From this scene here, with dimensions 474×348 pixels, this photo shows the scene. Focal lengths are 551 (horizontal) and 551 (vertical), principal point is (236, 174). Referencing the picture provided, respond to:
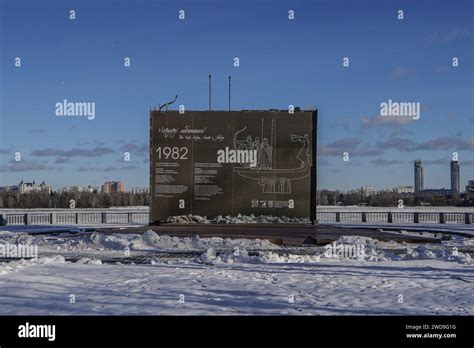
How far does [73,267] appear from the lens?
13.4 m

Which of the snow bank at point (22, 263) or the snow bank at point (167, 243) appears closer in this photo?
the snow bank at point (22, 263)

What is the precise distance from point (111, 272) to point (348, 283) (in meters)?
5.27

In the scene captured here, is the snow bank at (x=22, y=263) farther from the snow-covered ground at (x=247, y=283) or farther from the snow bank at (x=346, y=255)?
the snow bank at (x=346, y=255)

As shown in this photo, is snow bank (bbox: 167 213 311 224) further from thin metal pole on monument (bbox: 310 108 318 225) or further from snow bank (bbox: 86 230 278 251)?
snow bank (bbox: 86 230 278 251)

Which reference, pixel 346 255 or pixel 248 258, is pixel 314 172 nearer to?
pixel 346 255

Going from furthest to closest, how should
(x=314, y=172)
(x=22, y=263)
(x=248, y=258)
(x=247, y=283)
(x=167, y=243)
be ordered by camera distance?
(x=314, y=172) → (x=167, y=243) → (x=248, y=258) → (x=22, y=263) → (x=247, y=283)

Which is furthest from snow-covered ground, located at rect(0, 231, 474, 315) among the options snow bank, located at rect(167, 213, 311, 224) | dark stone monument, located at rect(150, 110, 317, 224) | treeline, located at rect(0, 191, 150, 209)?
treeline, located at rect(0, 191, 150, 209)

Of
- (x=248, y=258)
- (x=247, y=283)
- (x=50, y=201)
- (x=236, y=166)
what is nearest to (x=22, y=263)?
(x=248, y=258)

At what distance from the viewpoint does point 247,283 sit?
434 inches

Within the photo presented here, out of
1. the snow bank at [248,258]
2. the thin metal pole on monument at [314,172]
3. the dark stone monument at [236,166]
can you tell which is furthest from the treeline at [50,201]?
the snow bank at [248,258]

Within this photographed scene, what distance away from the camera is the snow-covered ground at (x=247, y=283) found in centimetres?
870

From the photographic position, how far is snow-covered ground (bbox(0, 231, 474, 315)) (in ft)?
28.5

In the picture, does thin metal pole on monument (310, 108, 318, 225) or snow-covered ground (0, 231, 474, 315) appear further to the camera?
thin metal pole on monument (310, 108, 318, 225)
